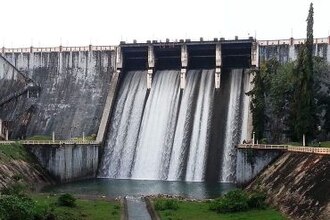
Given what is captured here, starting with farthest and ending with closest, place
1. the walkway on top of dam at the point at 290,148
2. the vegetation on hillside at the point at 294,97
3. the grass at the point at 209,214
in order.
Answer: the vegetation on hillside at the point at 294,97 → the walkway on top of dam at the point at 290,148 → the grass at the point at 209,214

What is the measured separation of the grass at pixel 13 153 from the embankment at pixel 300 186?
28.2 m

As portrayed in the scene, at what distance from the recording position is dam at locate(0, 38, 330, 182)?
79.1 m

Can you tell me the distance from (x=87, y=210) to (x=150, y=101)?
151 feet

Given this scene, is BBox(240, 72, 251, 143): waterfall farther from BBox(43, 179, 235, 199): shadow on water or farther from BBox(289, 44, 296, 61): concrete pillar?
BBox(43, 179, 235, 199): shadow on water

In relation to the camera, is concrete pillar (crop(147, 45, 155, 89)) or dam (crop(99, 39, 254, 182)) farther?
concrete pillar (crop(147, 45, 155, 89))

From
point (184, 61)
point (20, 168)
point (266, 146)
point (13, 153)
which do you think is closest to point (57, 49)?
point (184, 61)

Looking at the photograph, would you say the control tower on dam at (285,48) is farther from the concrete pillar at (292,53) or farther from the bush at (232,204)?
the bush at (232,204)

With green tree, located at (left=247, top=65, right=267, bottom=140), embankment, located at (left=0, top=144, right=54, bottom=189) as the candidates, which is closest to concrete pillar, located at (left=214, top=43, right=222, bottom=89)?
green tree, located at (left=247, top=65, right=267, bottom=140)

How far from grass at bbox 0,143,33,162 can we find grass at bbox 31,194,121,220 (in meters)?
15.1

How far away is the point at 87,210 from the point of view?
44281mm

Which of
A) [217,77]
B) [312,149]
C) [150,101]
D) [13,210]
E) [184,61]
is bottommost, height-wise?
[13,210]

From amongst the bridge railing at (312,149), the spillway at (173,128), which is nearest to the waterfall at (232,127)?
the spillway at (173,128)

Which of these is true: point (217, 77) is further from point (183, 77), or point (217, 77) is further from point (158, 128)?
point (158, 128)

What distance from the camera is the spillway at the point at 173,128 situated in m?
77.6
